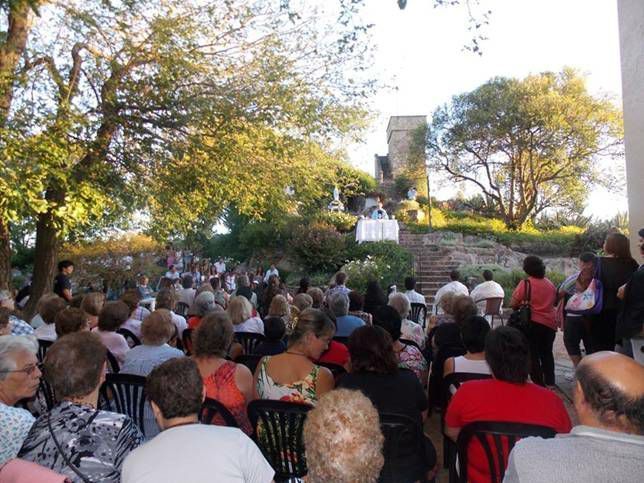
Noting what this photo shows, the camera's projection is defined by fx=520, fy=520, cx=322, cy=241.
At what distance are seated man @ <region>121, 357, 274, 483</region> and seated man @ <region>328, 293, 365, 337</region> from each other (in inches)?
120

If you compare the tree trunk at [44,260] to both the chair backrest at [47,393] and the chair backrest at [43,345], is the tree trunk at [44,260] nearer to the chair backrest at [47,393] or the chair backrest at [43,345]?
the chair backrest at [43,345]

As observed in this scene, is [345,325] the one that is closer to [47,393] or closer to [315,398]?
[315,398]

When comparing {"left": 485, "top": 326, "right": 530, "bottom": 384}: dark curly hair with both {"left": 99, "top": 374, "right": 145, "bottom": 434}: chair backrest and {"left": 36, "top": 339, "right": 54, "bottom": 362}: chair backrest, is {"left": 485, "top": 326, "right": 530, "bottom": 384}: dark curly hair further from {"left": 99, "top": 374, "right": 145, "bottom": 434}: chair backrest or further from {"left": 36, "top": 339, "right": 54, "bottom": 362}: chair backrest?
{"left": 36, "top": 339, "right": 54, "bottom": 362}: chair backrest

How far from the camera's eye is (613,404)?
1646 mm

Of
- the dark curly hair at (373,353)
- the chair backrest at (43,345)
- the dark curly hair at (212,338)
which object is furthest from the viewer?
the chair backrest at (43,345)

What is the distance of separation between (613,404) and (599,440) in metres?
0.13

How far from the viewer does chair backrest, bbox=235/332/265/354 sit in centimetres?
505

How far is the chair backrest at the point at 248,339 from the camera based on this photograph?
5.05m

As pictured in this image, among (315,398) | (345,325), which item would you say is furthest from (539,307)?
(315,398)

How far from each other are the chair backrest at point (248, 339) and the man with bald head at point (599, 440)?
3536 millimetres

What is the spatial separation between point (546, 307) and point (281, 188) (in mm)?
5582

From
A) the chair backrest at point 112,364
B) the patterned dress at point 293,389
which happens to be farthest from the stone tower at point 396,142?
the patterned dress at point 293,389

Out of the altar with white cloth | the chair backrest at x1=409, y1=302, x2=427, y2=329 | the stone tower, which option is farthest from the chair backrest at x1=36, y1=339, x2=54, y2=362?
the stone tower

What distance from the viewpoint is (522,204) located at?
904 inches
